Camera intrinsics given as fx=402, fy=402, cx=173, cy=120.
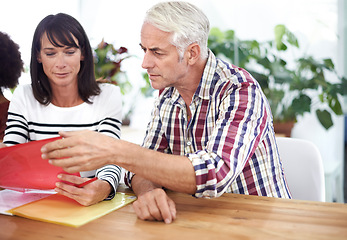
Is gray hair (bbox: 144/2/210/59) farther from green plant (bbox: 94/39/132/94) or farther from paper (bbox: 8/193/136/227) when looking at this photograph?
green plant (bbox: 94/39/132/94)

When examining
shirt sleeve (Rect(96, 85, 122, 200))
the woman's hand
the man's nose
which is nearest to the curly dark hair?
shirt sleeve (Rect(96, 85, 122, 200))

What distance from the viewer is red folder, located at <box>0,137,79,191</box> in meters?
1.14

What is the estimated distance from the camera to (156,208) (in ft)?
3.49

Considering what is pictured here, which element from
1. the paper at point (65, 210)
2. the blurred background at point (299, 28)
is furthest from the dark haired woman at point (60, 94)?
the blurred background at point (299, 28)

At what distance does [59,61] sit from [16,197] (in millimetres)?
661

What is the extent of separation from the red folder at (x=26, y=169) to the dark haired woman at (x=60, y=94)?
0.46 meters

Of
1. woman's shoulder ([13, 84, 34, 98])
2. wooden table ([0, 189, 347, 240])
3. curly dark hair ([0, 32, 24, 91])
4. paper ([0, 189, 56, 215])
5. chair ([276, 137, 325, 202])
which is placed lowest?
chair ([276, 137, 325, 202])

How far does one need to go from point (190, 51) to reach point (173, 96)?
213 millimetres

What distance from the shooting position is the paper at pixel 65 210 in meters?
1.06

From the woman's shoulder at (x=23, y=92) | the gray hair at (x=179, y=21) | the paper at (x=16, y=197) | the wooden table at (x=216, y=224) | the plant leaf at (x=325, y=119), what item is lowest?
the plant leaf at (x=325, y=119)

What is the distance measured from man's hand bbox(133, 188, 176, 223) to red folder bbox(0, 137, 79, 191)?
278 mm

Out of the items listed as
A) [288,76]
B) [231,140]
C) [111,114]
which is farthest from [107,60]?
[231,140]

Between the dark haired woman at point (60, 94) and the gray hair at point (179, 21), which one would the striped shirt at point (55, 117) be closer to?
the dark haired woman at point (60, 94)

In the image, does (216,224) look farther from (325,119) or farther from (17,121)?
(325,119)
